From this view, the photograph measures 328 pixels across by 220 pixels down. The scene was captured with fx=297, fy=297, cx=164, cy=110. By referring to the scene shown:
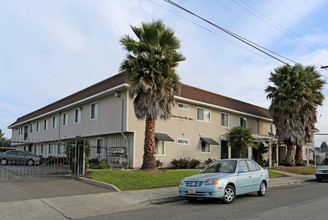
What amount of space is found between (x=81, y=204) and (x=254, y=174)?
245 inches

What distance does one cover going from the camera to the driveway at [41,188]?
10.1m

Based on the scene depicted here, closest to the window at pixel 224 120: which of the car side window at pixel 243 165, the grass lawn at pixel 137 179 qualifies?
the grass lawn at pixel 137 179

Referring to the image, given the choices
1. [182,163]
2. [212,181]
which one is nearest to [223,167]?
[212,181]

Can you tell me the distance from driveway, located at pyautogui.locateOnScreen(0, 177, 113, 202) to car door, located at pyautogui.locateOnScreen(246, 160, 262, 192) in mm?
5466

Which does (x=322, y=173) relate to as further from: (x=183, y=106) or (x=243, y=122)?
(x=243, y=122)

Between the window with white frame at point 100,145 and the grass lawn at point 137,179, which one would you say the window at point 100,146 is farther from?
the grass lawn at point 137,179

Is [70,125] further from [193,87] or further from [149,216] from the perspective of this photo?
[149,216]

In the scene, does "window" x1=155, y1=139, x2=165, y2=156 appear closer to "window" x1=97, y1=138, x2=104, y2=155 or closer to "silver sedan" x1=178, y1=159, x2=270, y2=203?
"window" x1=97, y1=138, x2=104, y2=155

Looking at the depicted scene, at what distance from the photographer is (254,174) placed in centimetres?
1104

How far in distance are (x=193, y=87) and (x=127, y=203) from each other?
52.6 ft

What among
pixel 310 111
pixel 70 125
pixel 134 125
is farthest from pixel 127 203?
pixel 310 111

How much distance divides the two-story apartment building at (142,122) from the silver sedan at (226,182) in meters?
8.77

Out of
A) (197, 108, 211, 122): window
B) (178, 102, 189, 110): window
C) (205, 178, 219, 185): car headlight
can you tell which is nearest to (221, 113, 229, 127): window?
(197, 108, 211, 122): window

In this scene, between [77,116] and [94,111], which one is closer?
[94,111]
